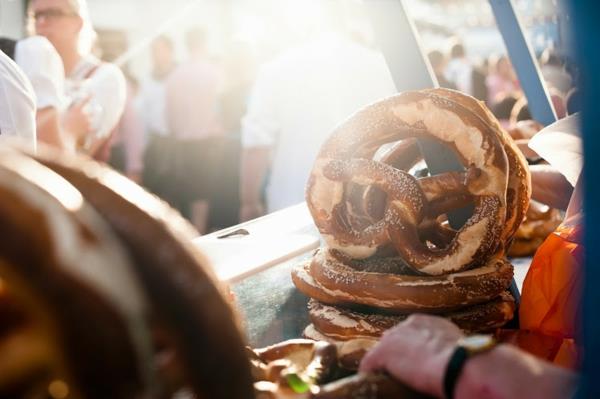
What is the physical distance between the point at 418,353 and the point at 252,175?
11.5 feet

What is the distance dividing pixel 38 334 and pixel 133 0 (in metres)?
9.77

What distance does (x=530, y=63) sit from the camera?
3162mm

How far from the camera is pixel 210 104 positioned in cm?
571

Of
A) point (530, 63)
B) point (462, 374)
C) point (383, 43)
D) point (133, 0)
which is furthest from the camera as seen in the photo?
point (133, 0)

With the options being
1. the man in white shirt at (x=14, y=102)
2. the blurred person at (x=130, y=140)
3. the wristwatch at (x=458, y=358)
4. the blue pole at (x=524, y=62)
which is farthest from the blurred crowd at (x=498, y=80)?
the blurred person at (x=130, y=140)

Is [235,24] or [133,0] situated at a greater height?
[133,0]

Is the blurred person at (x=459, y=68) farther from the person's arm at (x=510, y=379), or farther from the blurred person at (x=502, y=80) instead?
the person's arm at (x=510, y=379)

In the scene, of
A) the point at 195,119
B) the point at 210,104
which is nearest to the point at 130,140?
the point at 195,119

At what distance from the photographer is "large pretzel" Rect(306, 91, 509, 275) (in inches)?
54.2

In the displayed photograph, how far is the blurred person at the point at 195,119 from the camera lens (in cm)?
568

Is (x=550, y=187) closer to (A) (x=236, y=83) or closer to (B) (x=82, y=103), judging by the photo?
(B) (x=82, y=103)

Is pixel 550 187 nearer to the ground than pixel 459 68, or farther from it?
farther from it

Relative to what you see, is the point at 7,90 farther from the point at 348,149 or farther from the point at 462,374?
the point at 462,374

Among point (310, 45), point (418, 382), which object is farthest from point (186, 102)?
point (418, 382)
